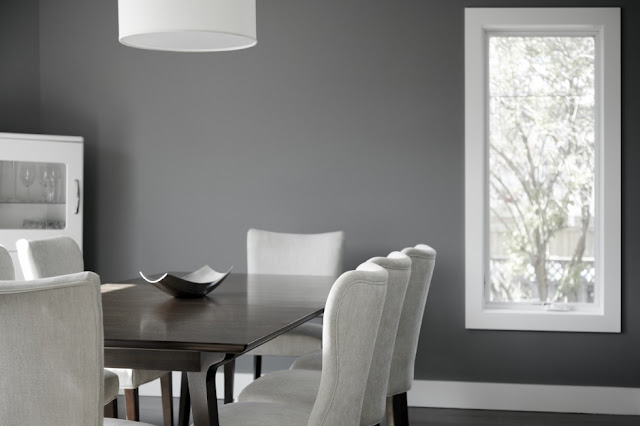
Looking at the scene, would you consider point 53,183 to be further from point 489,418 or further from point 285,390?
point 489,418

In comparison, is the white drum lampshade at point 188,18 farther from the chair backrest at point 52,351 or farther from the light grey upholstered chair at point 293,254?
the light grey upholstered chair at point 293,254

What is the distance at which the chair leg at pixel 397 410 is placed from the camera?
3.55 metres

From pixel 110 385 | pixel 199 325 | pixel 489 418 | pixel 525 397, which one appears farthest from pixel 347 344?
pixel 525 397

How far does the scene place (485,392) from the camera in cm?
493

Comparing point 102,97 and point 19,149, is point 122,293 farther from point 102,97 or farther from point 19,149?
point 102,97

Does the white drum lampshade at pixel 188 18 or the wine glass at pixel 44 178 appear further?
the wine glass at pixel 44 178

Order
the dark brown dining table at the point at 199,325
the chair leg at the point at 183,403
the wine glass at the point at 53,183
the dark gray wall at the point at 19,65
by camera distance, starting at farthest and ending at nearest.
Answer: the dark gray wall at the point at 19,65
the wine glass at the point at 53,183
the chair leg at the point at 183,403
the dark brown dining table at the point at 199,325

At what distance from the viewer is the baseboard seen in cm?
484

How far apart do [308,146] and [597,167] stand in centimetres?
162

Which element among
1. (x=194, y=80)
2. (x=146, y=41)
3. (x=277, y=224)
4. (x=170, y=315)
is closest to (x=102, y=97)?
(x=194, y=80)

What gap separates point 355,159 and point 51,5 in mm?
2074

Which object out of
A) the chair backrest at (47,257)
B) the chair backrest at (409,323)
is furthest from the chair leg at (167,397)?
the chair backrest at (409,323)

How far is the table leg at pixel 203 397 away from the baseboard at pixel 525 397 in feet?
9.32

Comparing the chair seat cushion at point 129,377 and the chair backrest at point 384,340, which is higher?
the chair backrest at point 384,340
